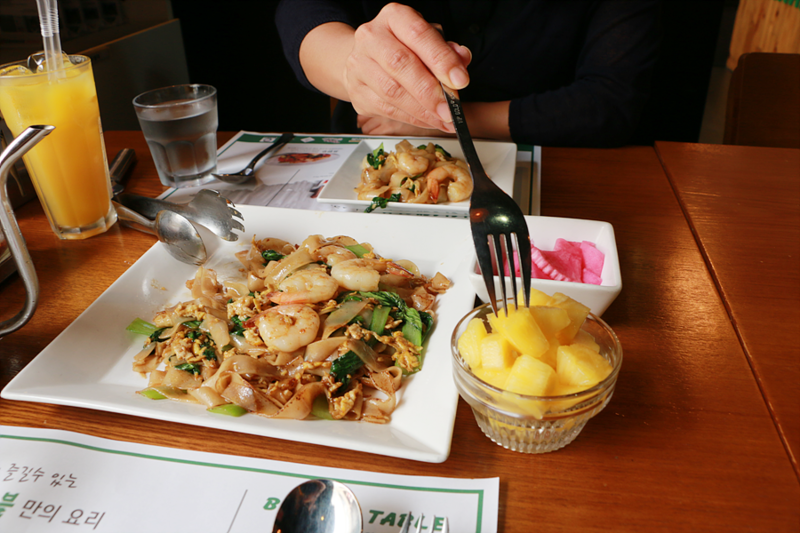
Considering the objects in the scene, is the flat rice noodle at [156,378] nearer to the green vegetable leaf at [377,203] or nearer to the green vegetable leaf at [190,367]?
the green vegetable leaf at [190,367]

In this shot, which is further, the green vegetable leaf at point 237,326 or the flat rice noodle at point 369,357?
the green vegetable leaf at point 237,326

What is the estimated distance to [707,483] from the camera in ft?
2.24

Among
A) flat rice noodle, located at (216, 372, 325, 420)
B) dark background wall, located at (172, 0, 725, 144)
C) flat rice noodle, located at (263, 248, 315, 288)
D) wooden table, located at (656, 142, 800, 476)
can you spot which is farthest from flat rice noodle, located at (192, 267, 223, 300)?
dark background wall, located at (172, 0, 725, 144)

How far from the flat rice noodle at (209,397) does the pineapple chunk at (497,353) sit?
420mm

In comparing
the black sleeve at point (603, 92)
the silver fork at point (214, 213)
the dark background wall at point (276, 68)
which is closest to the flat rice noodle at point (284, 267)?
the silver fork at point (214, 213)

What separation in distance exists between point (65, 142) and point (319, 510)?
1.14 meters

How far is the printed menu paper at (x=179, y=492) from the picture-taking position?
648 mm

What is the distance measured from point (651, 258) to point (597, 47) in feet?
4.22

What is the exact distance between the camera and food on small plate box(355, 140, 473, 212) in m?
1.48

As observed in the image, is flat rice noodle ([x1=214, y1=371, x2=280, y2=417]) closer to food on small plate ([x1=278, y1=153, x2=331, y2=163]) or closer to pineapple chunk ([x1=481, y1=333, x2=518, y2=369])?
pineapple chunk ([x1=481, y1=333, x2=518, y2=369])

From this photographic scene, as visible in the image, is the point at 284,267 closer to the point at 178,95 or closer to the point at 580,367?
the point at 580,367

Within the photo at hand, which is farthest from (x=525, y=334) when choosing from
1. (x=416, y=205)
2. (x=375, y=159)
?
(x=375, y=159)

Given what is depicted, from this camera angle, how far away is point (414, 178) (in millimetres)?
1546

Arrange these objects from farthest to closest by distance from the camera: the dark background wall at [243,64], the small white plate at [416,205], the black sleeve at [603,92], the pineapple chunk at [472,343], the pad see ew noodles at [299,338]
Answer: the dark background wall at [243,64] < the black sleeve at [603,92] < the small white plate at [416,205] < the pad see ew noodles at [299,338] < the pineapple chunk at [472,343]
